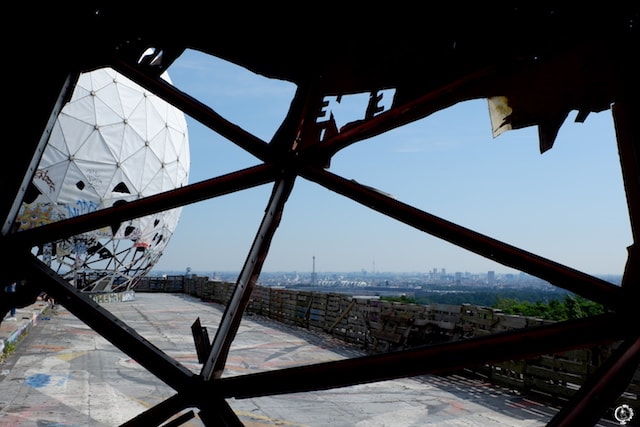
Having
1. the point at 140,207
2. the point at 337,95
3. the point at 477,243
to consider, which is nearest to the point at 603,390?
the point at 477,243

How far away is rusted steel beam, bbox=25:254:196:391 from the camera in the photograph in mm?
3021

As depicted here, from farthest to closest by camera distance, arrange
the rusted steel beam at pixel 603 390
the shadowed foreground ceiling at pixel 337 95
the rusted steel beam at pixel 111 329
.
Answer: the rusted steel beam at pixel 111 329 → the shadowed foreground ceiling at pixel 337 95 → the rusted steel beam at pixel 603 390

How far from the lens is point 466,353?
238cm

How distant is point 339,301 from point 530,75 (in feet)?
46.9

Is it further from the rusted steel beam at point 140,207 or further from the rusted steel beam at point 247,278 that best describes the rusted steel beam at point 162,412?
the rusted steel beam at point 140,207

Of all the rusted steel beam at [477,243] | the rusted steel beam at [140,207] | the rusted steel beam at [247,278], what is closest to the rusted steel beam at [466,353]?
the rusted steel beam at [477,243]

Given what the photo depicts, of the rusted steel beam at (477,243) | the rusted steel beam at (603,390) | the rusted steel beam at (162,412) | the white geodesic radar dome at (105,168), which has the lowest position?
the rusted steel beam at (162,412)

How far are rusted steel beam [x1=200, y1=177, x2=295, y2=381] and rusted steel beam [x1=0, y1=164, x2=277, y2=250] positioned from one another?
0.68 ft

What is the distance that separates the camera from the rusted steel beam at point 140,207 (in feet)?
10.2

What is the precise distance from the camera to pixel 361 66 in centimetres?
397

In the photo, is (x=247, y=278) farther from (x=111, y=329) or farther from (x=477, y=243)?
(x=477, y=243)

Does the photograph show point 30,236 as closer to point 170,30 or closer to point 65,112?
point 170,30

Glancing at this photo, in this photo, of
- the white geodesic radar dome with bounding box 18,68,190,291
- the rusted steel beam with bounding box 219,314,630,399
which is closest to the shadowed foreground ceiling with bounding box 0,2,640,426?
the rusted steel beam with bounding box 219,314,630,399

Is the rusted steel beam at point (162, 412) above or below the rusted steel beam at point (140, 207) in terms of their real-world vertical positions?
below
